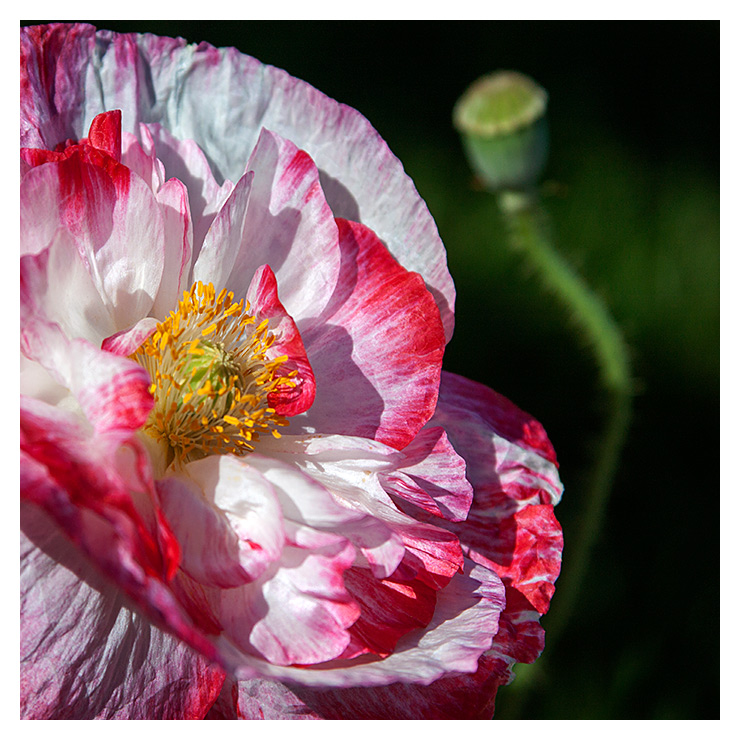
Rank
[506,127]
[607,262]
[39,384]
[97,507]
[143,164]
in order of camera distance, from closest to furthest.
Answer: [97,507] → [39,384] → [143,164] → [506,127] → [607,262]

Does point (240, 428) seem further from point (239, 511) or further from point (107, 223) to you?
point (107, 223)

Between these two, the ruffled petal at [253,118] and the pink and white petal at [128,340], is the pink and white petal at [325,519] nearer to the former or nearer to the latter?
the pink and white petal at [128,340]

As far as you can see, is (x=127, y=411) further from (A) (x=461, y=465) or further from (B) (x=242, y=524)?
(A) (x=461, y=465)

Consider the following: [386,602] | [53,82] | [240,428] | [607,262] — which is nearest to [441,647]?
[386,602]

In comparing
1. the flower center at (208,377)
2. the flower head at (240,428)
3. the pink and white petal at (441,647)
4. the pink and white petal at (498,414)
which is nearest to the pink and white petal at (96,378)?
the flower head at (240,428)

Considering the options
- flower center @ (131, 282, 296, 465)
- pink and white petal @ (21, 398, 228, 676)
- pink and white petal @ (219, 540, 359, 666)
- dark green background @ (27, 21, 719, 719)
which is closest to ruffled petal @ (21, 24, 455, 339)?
flower center @ (131, 282, 296, 465)
